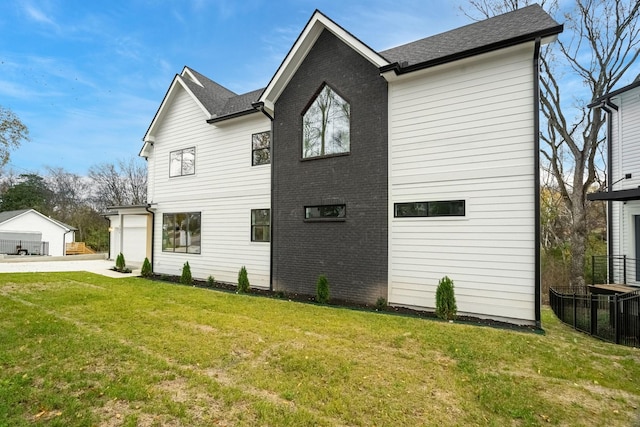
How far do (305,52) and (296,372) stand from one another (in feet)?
30.8

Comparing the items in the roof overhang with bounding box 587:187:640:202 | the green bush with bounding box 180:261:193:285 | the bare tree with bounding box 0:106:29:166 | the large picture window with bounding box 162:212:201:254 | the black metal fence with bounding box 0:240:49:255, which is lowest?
the black metal fence with bounding box 0:240:49:255

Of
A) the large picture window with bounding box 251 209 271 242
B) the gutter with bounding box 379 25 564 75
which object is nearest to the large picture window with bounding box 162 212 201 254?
the large picture window with bounding box 251 209 271 242

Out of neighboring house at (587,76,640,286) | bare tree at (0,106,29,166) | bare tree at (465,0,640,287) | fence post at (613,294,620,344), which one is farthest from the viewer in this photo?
bare tree at (465,0,640,287)

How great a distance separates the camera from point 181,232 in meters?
13.2

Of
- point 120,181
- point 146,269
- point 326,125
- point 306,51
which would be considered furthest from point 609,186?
point 120,181

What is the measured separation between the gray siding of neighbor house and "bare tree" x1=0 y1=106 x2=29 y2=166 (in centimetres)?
680

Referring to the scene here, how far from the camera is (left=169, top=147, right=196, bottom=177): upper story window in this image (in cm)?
1295

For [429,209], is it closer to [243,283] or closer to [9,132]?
[243,283]

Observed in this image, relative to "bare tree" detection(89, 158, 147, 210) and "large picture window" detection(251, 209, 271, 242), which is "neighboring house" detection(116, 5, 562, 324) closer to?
"large picture window" detection(251, 209, 271, 242)

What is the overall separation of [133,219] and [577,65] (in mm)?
23403

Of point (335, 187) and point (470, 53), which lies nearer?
point (470, 53)

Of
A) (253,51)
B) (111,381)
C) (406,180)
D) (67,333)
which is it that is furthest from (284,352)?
(253,51)

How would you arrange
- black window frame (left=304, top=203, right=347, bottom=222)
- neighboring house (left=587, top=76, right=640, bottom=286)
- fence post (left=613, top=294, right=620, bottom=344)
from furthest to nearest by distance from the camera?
neighboring house (left=587, top=76, right=640, bottom=286), black window frame (left=304, top=203, right=347, bottom=222), fence post (left=613, top=294, right=620, bottom=344)

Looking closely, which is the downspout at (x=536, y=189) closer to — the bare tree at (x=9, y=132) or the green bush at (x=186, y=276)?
the green bush at (x=186, y=276)
